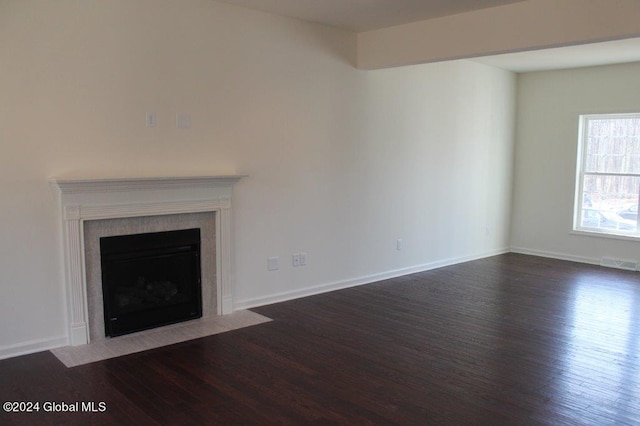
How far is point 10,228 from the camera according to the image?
3496 mm

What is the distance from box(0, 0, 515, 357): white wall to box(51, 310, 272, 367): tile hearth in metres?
0.20

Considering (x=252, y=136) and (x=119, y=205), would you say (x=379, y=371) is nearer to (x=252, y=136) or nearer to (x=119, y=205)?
(x=119, y=205)

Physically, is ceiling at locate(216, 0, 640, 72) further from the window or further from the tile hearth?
the tile hearth

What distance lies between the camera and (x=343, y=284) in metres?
5.56

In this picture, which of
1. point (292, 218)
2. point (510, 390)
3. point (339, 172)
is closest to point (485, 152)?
point (339, 172)

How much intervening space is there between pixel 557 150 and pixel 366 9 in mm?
4201

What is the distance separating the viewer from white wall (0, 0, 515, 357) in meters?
3.54

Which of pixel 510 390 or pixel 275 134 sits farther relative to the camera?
pixel 275 134

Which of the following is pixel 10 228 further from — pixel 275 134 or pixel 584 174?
pixel 584 174

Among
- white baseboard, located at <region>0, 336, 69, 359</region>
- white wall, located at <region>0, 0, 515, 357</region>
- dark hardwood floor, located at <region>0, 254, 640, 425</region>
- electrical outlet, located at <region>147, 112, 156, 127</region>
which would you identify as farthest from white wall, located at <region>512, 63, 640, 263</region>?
white baseboard, located at <region>0, 336, 69, 359</region>

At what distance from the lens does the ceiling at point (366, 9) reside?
14.0 feet

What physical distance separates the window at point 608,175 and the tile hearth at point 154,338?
16.6 feet

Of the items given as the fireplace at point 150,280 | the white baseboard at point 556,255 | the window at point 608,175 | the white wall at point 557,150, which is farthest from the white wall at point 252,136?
the window at point 608,175

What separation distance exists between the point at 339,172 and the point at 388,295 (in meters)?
1.33
